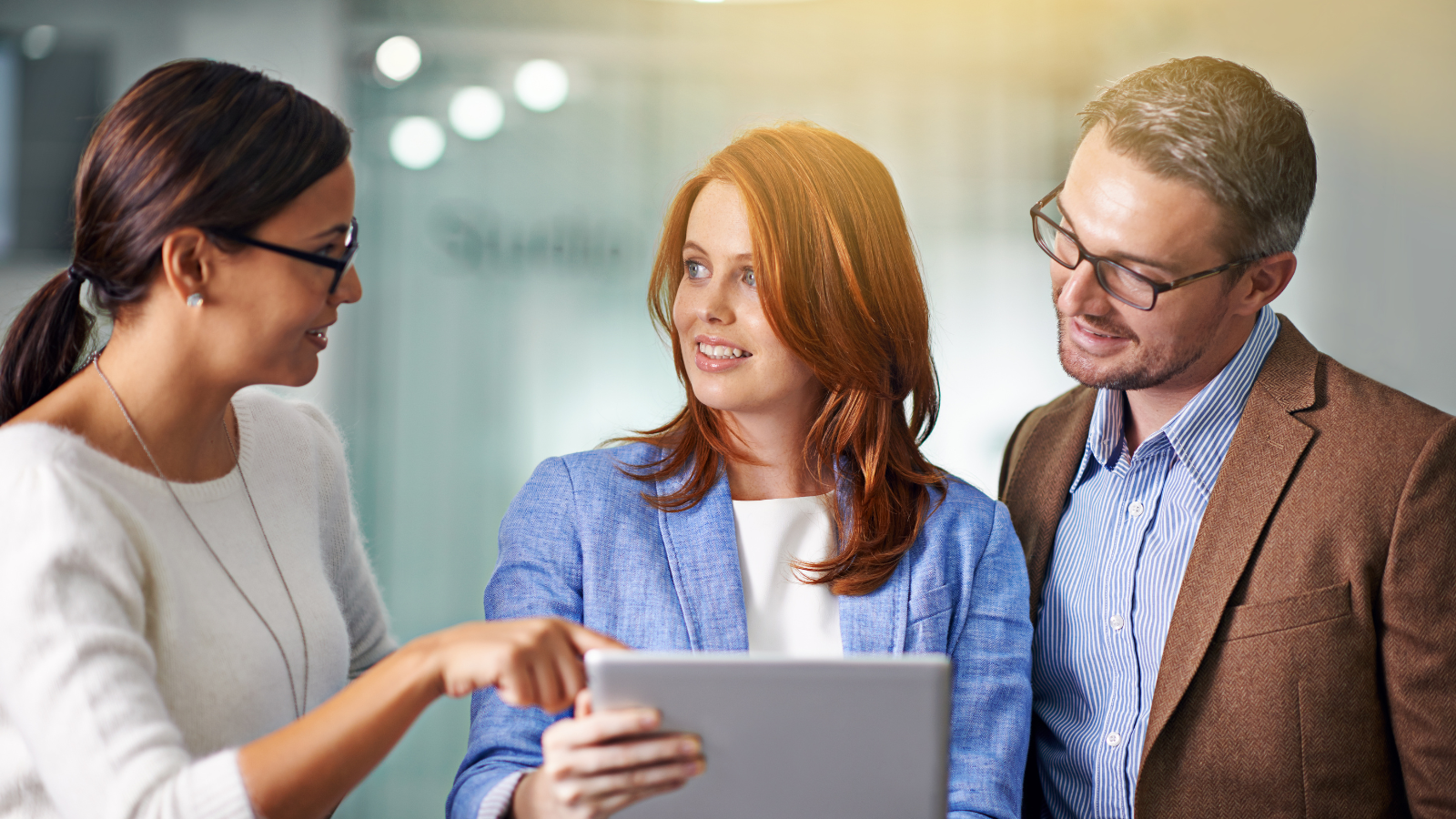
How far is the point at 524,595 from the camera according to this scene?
1.55 m

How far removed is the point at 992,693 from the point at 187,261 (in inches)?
51.0

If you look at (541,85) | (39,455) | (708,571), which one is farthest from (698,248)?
(541,85)

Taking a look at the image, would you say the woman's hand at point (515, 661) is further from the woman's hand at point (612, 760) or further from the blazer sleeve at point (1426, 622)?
the blazer sleeve at point (1426, 622)

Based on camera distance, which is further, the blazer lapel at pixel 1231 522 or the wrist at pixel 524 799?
the blazer lapel at pixel 1231 522

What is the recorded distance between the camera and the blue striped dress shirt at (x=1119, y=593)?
1.71 m

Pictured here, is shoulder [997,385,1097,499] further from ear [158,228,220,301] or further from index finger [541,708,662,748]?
ear [158,228,220,301]

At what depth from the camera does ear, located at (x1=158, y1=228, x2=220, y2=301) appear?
125 cm

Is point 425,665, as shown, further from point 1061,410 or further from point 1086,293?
point 1061,410

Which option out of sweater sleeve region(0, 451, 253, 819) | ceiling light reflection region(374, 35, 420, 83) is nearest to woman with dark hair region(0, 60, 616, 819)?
sweater sleeve region(0, 451, 253, 819)

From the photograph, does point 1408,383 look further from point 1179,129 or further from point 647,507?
point 647,507

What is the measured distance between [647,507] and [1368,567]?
1128 millimetres

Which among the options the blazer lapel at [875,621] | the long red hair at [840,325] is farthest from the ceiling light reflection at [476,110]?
the blazer lapel at [875,621]

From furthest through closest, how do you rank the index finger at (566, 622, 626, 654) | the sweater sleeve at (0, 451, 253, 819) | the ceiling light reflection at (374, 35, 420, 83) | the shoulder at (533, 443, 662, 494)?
the ceiling light reflection at (374, 35, 420, 83) < the shoulder at (533, 443, 662, 494) < the index finger at (566, 622, 626, 654) < the sweater sleeve at (0, 451, 253, 819)

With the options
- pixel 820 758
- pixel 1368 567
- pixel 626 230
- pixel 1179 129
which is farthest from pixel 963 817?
pixel 626 230
